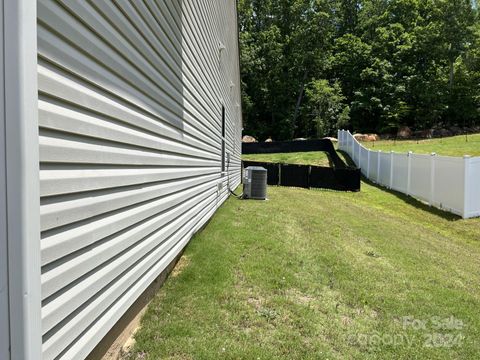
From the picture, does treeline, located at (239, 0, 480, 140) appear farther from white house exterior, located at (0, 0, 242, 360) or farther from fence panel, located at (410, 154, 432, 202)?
white house exterior, located at (0, 0, 242, 360)

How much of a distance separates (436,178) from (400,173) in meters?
3.64

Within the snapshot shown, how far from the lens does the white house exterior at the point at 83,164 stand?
1.54 metres

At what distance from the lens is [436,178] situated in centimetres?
1271

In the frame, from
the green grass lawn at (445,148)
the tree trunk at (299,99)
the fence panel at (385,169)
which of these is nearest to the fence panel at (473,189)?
the fence panel at (385,169)

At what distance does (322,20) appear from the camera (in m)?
52.3

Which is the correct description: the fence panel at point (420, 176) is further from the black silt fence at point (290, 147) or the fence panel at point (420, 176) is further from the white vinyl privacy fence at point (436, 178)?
the black silt fence at point (290, 147)

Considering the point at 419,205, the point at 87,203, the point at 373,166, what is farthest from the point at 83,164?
the point at 373,166

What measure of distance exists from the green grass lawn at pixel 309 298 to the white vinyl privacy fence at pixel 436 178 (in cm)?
383

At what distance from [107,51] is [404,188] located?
49.4ft

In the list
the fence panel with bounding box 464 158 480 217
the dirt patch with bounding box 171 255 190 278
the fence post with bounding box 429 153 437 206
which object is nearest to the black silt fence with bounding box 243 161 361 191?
the fence post with bounding box 429 153 437 206

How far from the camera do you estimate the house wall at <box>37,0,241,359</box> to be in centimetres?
197

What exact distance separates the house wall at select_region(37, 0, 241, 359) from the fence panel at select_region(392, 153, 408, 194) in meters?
12.8

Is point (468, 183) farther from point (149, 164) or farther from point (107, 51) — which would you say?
point (107, 51)

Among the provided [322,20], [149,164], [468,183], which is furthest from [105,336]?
[322,20]
